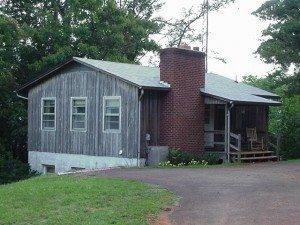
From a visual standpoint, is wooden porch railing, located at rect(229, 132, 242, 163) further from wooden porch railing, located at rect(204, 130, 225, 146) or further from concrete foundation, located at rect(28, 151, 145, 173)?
concrete foundation, located at rect(28, 151, 145, 173)

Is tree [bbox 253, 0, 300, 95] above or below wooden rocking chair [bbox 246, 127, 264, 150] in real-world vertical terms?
above

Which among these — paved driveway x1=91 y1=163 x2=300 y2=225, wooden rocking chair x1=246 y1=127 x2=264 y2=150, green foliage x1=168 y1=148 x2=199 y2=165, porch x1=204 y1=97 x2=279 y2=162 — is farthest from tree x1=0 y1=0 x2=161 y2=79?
paved driveway x1=91 y1=163 x2=300 y2=225

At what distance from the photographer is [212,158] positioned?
Result: 23.1 m

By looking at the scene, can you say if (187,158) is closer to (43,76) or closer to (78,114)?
(78,114)

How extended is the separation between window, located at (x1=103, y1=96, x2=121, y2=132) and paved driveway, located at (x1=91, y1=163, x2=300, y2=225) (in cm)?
461

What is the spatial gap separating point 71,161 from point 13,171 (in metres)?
4.31

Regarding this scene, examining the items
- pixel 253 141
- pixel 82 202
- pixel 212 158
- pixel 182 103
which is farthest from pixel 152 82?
pixel 82 202

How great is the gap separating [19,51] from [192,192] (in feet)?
72.9

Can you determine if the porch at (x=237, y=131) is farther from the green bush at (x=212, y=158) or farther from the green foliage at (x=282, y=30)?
the green foliage at (x=282, y=30)

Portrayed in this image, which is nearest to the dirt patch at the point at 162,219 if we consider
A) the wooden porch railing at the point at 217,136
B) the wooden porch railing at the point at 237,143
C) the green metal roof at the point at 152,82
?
Answer: the green metal roof at the point at 152,82

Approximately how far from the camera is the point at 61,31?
33094 millimetres

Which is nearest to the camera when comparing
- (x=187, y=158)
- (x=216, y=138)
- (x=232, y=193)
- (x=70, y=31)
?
(x=232, y=193)

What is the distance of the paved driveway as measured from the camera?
408 inches

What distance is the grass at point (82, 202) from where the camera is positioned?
1018cm
